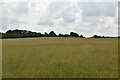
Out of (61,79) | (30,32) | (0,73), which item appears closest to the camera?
(61,79)

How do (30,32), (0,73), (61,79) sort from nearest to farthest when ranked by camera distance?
1. (61,79)
2. (0,73)
3. (30,32)

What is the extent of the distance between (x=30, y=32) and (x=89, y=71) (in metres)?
64.6

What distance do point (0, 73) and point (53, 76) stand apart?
8.35ft

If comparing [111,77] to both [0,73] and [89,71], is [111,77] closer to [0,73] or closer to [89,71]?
[89,71]

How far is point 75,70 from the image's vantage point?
25.9 ft

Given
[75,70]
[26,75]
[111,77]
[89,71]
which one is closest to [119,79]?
[111,77]

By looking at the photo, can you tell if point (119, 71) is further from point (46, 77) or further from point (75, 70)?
point (46, 77)

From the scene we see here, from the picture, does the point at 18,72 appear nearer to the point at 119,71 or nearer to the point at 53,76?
the point at 53,76

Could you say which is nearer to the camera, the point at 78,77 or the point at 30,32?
the point at 78,77

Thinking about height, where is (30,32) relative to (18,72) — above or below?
above

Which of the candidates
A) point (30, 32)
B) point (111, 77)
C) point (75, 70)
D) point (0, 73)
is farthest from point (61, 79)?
point (30, 32)

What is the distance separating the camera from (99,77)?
671 centimetres

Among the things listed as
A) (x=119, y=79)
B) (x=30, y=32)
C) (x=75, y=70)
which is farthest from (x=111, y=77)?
(x=30, y=32)

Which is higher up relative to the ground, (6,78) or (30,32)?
(30,32)
